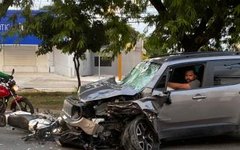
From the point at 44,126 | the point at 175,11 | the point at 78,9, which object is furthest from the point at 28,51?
the point at 44,126

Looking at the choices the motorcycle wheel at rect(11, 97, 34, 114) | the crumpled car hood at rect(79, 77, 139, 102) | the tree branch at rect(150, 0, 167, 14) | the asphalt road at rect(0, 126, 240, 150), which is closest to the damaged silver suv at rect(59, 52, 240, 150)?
the crumpled car hood at rect(79, 77, 139, 102)

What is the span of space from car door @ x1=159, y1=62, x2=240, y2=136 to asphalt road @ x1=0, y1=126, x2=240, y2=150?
1.70 ft

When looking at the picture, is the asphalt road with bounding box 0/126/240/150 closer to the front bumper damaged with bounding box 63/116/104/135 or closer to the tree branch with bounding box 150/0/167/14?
the front bumper damaged with bounding box 63/116/104/135

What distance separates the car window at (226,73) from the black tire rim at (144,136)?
1575 mm

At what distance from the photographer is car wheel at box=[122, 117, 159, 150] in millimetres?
7832

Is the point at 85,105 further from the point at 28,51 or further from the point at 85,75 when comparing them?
the point at 28,51

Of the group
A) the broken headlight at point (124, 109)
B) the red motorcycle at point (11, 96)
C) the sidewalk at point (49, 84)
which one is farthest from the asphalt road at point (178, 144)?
the sidewalk at point (49, 84)

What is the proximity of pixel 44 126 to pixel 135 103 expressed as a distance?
7.37 ft

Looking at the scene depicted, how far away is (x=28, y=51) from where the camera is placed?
130 ft

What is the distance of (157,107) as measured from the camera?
26.8ft

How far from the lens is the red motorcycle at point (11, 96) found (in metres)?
11.2

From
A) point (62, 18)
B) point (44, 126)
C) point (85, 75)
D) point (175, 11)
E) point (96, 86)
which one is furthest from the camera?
point (85, 75)

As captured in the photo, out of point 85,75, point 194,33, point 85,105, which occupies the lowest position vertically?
point 85,75

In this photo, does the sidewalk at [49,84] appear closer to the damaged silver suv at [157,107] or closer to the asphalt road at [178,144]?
the asphalt road at [178,144]
